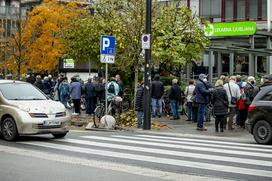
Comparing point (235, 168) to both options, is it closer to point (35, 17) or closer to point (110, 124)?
point (110, 124)

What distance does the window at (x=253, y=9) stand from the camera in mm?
41062

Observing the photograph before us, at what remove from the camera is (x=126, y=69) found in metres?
25.2

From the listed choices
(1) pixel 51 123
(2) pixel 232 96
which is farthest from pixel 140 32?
(1) pixel 51 123

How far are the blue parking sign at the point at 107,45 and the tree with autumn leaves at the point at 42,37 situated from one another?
76.1 ft

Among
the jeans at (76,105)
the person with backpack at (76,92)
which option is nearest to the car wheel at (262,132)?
the person with backpack at (76,92)

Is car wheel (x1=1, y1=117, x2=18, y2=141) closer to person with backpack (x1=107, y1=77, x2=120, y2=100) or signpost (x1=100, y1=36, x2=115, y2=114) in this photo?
signpost (x1=100, y1=36, x2=115, y2=114)

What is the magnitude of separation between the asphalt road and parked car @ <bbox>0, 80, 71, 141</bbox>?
35 centimetres

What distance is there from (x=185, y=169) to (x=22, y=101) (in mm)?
6014

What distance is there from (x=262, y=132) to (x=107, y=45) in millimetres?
6739

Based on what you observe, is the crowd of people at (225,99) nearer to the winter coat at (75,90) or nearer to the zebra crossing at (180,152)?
the zebra crossing at (180,152)

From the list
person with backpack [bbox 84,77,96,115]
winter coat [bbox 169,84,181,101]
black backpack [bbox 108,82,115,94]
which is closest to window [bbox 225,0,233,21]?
person with backpack [bbox 84,77,96,115]

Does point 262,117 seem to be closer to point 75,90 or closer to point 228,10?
point 75,90

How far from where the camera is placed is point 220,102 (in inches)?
695

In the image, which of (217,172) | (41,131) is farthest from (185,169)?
(41,131)
